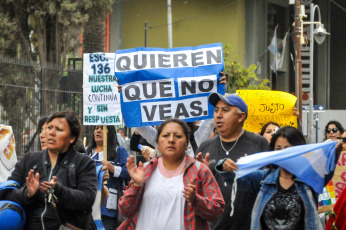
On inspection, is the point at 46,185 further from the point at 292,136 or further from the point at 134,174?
the point at 292,136

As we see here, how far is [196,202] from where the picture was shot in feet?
16.6

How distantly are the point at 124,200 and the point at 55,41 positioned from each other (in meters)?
17.2

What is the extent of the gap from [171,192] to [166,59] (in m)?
3.83

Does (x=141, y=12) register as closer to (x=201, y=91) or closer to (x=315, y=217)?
(x=201, y=91)

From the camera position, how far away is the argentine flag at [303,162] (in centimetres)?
529

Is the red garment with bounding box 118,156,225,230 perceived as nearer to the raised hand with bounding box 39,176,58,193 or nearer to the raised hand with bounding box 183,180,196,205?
the raised hand with bounding box 183,180,196,205

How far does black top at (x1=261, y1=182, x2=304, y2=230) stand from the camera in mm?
5223

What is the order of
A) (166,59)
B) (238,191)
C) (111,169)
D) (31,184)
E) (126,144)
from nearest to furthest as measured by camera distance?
(31,184)
(238,191)
(111,169)
(166,59)
(126,144)

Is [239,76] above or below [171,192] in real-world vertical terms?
above

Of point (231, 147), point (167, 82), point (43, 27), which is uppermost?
point (43, 27)

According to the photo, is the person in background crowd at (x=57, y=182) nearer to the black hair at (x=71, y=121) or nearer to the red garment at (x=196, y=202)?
the black hair at (x=71, y=121)

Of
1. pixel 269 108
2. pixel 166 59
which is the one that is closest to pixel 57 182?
pixel 166 59

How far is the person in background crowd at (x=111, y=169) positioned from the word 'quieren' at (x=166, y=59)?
103 centimetres

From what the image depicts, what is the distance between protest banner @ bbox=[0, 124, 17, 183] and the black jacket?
2.51 m
